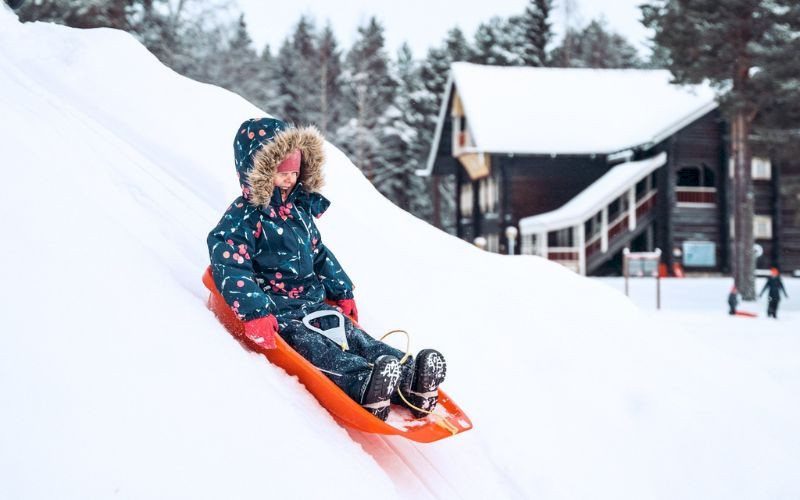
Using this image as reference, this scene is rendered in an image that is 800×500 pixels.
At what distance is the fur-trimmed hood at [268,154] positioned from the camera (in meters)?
3.27

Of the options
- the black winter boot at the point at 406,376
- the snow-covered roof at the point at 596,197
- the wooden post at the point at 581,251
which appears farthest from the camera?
A: the wooden post at the point at 581,251

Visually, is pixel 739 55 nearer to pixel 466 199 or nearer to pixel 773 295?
pixel 773 295

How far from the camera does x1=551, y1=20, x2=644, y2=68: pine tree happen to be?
139ft

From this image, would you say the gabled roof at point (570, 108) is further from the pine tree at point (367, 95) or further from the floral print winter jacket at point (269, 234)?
the floral print winter jacket at point (269, 234)

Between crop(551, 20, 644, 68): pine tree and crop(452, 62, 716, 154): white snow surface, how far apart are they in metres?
12.8

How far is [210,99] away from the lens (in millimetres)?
6762

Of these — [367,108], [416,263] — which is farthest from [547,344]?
[367,108]

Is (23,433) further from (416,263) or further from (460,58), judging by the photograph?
(460,58)

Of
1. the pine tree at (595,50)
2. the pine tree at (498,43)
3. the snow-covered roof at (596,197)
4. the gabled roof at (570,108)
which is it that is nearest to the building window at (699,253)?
the snow-covered roof at (596,197)

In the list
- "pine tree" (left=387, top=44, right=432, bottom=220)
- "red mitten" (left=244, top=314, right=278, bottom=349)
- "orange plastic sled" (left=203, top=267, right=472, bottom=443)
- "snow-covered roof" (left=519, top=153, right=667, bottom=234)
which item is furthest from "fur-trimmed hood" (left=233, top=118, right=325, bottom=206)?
"pine tree" (left=387, top=44, right=432, bottom=220)

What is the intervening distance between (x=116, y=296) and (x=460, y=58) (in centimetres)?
4136

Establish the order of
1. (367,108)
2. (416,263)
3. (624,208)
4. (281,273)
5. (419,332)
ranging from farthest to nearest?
(367,108) → (624,208) → (416,263) → (419,332) → (281,273)

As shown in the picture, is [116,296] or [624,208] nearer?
[116,296]

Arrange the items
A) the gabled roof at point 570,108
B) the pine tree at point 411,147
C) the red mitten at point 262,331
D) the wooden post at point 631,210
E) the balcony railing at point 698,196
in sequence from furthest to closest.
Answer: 1. the pine tree at point 411,147
2. the balcony railing at point 698,196
3. the gabled roof at point 570,108
4. the wooden post at point 631,210
5. the red mitten at point 262,331
